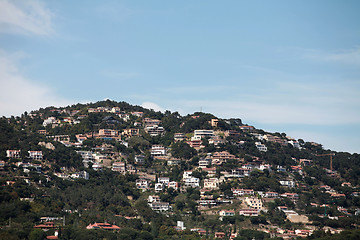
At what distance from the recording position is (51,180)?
104438mm

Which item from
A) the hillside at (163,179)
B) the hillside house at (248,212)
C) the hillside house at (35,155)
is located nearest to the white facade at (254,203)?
the hillside at (163,179)

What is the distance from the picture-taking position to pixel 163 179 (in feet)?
374

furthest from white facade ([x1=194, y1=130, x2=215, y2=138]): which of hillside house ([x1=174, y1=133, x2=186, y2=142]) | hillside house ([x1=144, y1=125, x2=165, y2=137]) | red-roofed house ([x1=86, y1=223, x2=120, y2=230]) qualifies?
red-roofed house ([x1=86, y1=223, x2=120, y2=230])

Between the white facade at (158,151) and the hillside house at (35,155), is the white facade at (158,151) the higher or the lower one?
the higher one

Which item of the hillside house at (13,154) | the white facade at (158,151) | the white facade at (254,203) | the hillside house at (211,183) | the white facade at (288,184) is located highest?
the white facade at (158,151)

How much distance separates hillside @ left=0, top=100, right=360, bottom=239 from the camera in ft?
302

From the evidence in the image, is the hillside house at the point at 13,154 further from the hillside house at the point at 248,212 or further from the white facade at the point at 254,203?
the white facade at the point at 254,203

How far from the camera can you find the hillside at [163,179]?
91938 mm

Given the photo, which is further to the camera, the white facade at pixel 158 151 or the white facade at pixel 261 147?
the white facade at pixel 261 147

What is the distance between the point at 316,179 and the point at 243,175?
1587 centimetres

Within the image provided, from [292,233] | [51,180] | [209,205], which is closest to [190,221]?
[209,205]

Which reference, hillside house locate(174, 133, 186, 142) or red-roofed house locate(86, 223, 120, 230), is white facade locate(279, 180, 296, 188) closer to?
hillside house locate(174, 133, 186, 142)

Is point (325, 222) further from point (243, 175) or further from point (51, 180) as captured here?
point (51, 180)

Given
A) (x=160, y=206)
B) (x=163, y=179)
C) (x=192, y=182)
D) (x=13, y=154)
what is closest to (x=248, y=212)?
(x=160, y=206)
